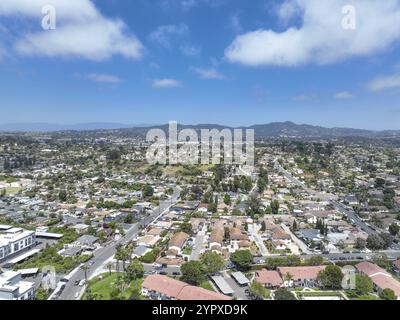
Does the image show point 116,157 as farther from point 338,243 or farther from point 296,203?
point 338,243

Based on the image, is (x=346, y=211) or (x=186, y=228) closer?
(x=186, y=228)

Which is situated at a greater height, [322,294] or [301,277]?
[301,277]

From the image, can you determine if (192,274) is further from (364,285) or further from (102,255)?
(364,285)

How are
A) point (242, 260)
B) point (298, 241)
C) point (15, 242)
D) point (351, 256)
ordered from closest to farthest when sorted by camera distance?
point (242, 260) → point (15, 242) → point (351, 256) → point (298, 241)

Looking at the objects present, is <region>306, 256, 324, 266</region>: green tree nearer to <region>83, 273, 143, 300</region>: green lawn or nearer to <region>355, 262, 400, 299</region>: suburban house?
<region>355, 262, 400, 299</region>: suburban house

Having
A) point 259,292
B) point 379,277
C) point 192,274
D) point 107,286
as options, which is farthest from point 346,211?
point 107,286

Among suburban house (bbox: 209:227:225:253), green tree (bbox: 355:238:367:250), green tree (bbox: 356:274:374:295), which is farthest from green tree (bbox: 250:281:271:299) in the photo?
green tree (bbox: 355:238:367:250)
